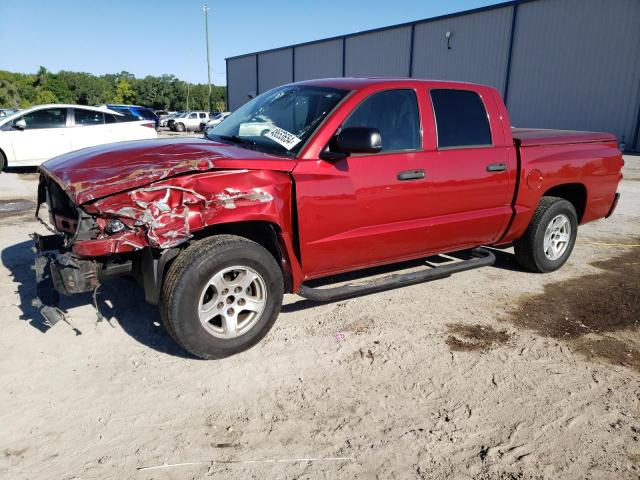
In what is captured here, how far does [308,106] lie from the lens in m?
4.04

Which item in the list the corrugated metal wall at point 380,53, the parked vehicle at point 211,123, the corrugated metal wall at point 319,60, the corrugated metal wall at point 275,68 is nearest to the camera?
the parked vehicle at point 211,123

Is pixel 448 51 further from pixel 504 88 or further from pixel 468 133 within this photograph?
pixel 468 133

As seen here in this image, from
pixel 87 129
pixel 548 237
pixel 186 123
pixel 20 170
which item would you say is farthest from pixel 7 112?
pixel 548 237

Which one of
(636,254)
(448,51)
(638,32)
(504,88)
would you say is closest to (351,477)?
(636,254)

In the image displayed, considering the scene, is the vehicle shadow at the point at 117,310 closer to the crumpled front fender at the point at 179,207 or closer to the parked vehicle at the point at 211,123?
the crumpled front fender at the point at 179,207

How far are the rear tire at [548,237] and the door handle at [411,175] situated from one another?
177 centimetres

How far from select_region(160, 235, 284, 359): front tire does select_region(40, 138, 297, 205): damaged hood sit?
50cm

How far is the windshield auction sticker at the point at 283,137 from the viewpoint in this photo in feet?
12.3

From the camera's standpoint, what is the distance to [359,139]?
3523 millimetres

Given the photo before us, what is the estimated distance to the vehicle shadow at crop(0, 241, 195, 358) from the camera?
3.74 metres

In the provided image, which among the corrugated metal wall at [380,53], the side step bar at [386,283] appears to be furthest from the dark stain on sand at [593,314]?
the corrugated metal wall at [380,53]

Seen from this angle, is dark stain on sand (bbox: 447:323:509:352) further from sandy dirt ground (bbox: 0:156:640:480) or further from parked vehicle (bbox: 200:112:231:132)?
parked vehicle (bbox: 200:112:231:132)

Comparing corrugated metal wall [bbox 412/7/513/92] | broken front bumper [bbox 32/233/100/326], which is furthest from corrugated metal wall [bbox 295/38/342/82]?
broken front bumper [bbox 32/233/100/326]

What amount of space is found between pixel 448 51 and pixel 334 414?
28.8 meters
